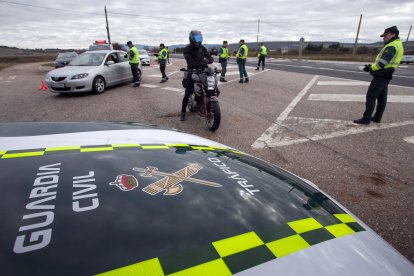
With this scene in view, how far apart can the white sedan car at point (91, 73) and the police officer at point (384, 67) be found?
27.1ft

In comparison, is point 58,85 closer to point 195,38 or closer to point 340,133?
point 195,38

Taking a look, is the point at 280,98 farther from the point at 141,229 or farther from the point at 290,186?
the point at 141,229

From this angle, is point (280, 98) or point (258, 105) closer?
point (258, 105)

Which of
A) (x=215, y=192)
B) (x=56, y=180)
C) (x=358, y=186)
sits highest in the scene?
(x=56, y=180)

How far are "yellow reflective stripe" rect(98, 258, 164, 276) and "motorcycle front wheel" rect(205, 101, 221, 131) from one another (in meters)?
4.20

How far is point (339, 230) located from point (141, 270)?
0.93 m

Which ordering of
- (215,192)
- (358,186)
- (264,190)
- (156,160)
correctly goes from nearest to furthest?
1. (215,192)
2. (264,190)
3. (156,160)
4. (358,186)

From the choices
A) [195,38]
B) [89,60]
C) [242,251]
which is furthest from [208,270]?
[89,60]

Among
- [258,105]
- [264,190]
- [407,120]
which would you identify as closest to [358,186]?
[264,190]

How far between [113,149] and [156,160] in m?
0.30

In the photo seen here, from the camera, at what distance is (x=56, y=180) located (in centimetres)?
119

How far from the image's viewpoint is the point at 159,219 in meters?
1.03

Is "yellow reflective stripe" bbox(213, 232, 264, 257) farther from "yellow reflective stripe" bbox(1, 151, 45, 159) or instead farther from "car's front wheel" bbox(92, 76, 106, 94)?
"car's front wheel" bbox(92, 76, 106, 94)

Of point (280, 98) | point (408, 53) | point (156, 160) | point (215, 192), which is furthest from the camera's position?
point (408, 53)
